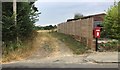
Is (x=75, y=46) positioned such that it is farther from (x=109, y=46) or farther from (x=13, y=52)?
(x=13, y=52)

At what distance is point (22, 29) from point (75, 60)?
6242mm

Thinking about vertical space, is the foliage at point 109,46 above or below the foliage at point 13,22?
below

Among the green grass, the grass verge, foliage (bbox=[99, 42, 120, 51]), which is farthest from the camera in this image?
foliage (bbox=[99, 42, 120, 51])

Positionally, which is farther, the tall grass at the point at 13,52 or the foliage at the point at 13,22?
the foliage at the point at 13,22

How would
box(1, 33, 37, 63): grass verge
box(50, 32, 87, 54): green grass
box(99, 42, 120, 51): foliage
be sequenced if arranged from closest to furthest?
box(1, 33, 37, 63): grass verge → box(50, 32, 87, 54): green grass → box(99, 42, 120, 51): foliage

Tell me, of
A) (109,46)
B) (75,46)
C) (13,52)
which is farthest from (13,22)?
(109,46)

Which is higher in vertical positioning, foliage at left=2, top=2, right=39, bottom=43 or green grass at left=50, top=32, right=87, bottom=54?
foliage at left=2, top=2, right=39, bottom=43

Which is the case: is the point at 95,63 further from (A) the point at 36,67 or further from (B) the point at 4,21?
(B) the point at 4,21

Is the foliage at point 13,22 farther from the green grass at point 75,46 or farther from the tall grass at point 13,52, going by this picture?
the green grass at point 75,46

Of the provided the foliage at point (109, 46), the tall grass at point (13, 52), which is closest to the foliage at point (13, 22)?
the tall grass at point (13, 52)

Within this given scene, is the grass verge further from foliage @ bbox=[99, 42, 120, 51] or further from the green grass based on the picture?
foliage @ bbox=[99, 42, 120, 51]

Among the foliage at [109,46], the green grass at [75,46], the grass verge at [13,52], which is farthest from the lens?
the foliage at [109,46]

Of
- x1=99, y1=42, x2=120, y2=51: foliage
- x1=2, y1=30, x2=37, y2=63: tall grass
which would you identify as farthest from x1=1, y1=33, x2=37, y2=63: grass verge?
x1=99, y1=42, x2=120, y2=51: foliage

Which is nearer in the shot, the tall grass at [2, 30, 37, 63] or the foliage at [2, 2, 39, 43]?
the tall grass at [2, 30, 37, 63]
